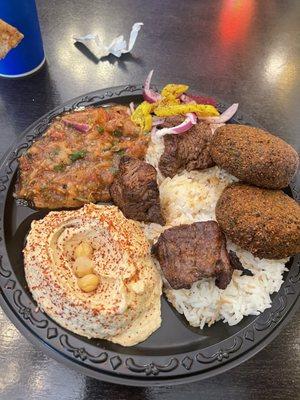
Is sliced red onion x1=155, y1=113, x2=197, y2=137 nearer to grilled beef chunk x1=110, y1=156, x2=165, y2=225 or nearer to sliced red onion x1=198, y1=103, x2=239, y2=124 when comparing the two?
sliced red onion x1=198, y1=103, x2=239, y2=124

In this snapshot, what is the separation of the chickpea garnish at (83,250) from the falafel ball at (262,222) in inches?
28.6

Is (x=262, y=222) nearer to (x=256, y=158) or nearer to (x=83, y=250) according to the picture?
(x=256, y=158)

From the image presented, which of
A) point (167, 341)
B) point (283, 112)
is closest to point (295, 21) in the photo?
point (283, 112)

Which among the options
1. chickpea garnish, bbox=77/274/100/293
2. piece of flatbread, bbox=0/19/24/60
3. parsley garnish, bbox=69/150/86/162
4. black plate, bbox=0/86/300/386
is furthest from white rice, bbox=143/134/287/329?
piece of flatbread, bbox=0/19/24/60

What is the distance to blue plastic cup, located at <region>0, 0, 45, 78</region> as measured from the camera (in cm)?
302

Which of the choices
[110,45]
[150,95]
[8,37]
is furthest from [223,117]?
[8,37]

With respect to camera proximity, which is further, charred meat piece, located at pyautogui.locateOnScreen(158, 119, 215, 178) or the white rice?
charred meat piece, located at pyautogui.locateOnScreen(158, 119, 215, 178)

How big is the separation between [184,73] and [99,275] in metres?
2.32

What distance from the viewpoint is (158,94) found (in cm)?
304

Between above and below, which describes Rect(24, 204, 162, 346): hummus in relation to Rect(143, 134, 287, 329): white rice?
above

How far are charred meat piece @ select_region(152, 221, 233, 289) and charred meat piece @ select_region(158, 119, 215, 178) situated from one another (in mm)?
551

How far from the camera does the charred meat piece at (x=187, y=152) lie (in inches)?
107

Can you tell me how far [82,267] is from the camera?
219 centimetres

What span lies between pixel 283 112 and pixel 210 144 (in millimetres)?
1299
